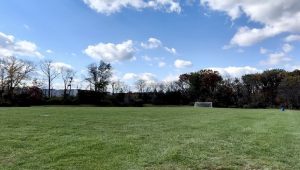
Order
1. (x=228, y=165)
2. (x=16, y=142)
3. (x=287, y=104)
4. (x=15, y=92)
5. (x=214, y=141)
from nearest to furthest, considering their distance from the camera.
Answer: (x=228, y=165)
(x=16, y=142)
(x=214, y=141)
(x=15, y=92)
(x=287, y=104)

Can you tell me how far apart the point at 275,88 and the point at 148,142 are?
332ft

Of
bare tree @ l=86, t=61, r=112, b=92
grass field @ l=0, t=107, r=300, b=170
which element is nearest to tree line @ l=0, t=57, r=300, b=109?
bare tree @ l=86, t=61, r=112, b=92

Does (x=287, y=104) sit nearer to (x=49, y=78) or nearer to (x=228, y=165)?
(x=49, y=78)

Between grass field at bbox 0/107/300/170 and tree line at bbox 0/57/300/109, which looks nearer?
grass field at bbox 0/107/300/170

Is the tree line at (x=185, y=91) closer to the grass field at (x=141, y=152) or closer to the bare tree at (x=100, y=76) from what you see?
the bare tree at (x=100, y=76)

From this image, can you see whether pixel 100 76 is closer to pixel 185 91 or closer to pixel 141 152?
pixel 185 91

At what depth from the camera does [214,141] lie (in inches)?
556

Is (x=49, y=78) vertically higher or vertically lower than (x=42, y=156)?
higher

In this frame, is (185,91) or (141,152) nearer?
(141,152)

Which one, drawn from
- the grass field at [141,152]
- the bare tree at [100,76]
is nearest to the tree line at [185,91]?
the bare tree at [100,76]

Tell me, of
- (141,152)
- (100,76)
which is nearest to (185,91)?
(100,76)

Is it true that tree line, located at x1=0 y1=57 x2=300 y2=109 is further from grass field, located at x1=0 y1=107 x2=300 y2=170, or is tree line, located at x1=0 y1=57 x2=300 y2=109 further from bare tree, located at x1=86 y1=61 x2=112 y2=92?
grass field, located at x1=0 y1=107 x2=300 y2=170

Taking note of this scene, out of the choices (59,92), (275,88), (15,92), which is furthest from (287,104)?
(15,92)

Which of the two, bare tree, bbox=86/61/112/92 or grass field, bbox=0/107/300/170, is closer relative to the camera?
grass field, bbox=0/107/300/170
